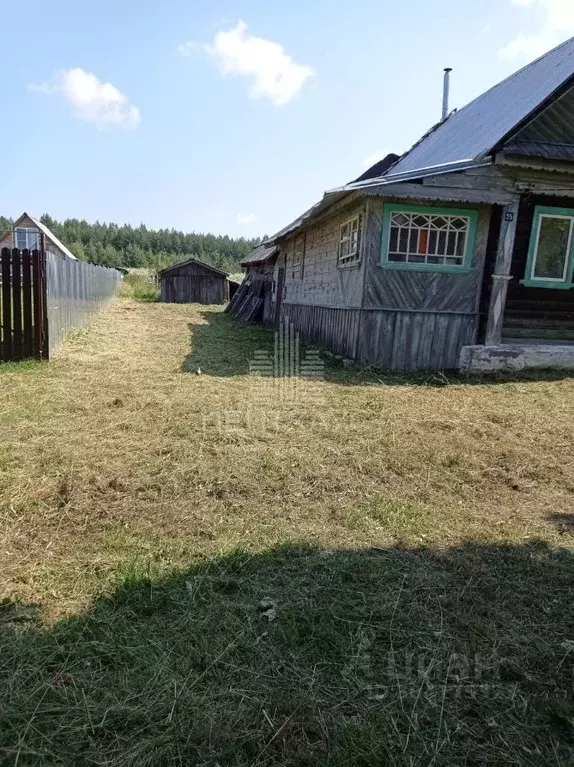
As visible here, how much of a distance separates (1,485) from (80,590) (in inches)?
62.0

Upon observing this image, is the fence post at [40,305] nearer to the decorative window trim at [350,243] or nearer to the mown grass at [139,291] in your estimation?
the decorative window trim at [350,243]

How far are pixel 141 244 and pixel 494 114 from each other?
386 feet

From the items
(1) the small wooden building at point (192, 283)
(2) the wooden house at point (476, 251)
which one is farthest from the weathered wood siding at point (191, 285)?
(2) the wooden house at point (476, 251)

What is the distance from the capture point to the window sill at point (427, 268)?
29.0ft

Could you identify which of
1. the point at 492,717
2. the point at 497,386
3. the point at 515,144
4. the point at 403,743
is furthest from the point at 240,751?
the point at 515,144

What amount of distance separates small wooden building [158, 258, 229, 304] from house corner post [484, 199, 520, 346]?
28919mm

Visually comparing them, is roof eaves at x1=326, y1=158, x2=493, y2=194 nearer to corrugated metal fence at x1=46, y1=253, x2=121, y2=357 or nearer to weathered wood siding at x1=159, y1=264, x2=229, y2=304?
corrugated metal fence at x1=46, y1=253, x2=121, y2=357

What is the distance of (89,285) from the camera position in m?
15.8

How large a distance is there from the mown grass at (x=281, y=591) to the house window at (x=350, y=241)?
16.0 feet

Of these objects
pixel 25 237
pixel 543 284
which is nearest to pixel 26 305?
pixel 543 284

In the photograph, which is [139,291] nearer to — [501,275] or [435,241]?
[435,241]

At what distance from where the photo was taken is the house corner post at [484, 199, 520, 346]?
8.79 m

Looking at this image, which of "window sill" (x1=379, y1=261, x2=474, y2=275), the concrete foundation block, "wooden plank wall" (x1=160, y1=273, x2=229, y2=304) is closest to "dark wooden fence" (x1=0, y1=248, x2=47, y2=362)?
→ "window sill" (x1=379, y1=261, x2=474, y2=275)

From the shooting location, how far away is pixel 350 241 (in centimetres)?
1005
